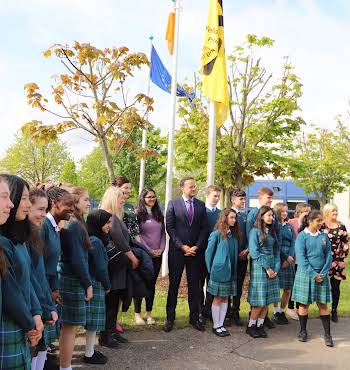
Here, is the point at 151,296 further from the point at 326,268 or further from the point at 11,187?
the point at 11,187

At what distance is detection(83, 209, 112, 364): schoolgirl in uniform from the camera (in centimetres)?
446

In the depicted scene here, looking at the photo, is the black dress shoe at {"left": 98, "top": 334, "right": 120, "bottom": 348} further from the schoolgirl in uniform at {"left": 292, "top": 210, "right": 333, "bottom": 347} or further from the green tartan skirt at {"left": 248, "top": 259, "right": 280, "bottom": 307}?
the schoolgirl in uniform at {"left": 292, "top": 210, "right": 333, "bottom": 347}

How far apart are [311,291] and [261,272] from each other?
2.23ft

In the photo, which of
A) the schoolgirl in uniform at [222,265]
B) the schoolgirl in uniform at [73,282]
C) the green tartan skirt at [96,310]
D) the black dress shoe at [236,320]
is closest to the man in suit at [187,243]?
the schoolgirl in uniform at [222,265]

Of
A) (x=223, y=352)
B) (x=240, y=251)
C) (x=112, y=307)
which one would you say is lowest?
(x=223, y=352)

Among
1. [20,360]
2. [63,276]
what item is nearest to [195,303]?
[63,276]

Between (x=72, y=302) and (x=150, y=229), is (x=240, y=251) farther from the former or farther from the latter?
(x=72, y=302)

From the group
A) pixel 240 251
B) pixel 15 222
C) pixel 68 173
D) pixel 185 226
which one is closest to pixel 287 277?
pixel 240 251

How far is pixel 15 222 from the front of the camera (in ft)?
8.96

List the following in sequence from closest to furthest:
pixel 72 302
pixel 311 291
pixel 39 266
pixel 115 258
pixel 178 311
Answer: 1. pixel 39 266
2. pixel 72 302
3. pixel 115 258
4. pixel 311 291
5. pixel 178 311

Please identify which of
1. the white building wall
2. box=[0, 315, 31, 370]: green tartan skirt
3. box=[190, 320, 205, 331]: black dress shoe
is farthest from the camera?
the white building wall

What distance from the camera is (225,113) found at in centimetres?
809

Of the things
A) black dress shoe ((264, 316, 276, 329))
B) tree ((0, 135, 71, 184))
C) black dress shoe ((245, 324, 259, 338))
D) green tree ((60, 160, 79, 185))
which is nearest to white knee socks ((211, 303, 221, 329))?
black dress shoe ((245, 324, 259, 338))

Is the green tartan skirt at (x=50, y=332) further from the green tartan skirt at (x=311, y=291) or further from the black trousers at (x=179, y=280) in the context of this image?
the green tartan skirt at (x=311, y=291)
